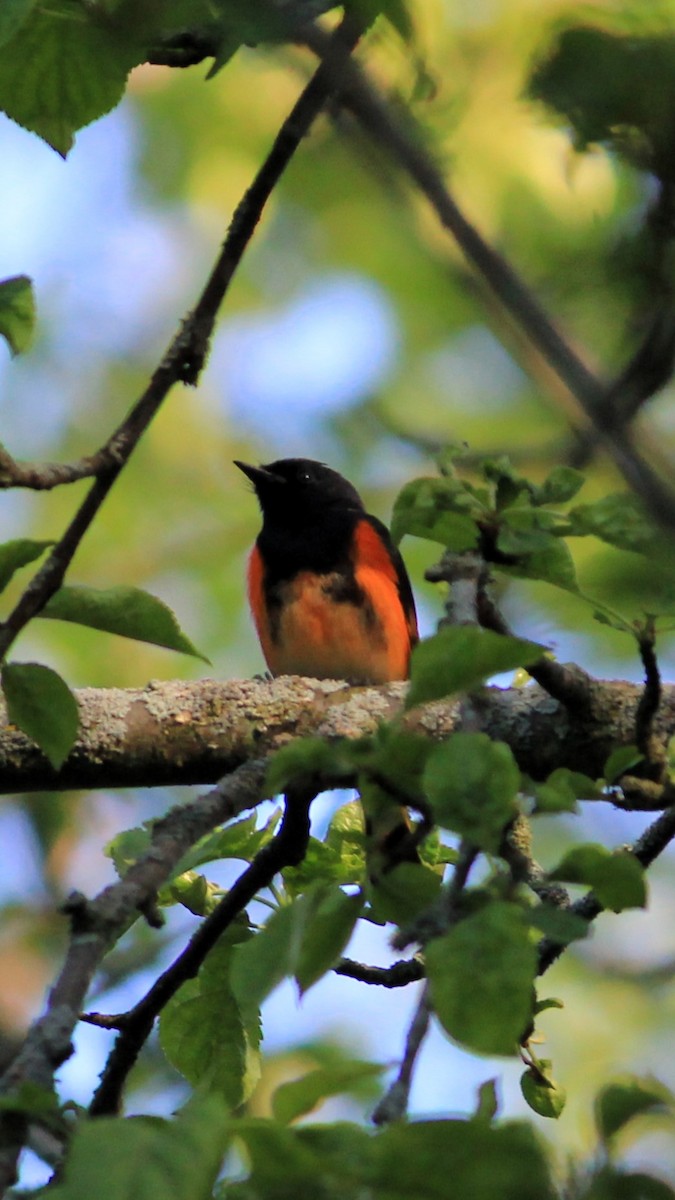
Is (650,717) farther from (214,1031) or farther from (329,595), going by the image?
(329,595)

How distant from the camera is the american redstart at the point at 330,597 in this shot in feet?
18.9

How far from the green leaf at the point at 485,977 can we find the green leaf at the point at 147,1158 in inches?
11.1

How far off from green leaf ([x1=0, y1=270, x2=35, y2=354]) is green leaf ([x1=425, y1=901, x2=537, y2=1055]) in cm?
112

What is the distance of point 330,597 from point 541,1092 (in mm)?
3364

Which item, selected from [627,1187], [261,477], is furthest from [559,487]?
[261,477]

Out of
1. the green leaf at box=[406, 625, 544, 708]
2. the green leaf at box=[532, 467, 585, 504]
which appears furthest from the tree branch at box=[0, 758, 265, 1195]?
the green leaf at box=[532, 467, 585, 504]

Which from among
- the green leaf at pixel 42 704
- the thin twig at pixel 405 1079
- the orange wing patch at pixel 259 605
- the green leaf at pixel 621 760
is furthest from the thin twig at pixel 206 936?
the orange wing patch at pixel 259 605

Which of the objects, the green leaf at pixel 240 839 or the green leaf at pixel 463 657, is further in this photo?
the green leaf at pixel 240 839

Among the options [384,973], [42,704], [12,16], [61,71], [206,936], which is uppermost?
[12,16]

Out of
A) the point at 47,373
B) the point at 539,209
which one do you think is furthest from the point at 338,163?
the point at 47,373

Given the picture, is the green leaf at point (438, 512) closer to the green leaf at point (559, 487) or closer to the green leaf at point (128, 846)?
the green leaf at point (559, 487)

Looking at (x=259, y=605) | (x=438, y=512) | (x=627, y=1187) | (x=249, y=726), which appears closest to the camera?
(x=627, y=1187)

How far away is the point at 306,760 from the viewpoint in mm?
1648

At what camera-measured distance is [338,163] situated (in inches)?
91.7
